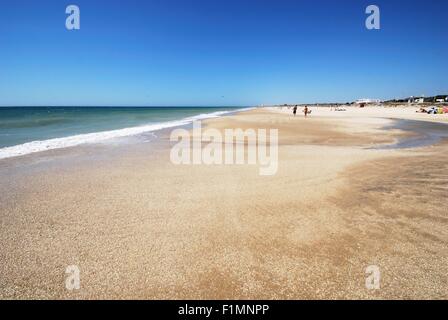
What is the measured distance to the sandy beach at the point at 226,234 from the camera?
3.21 m

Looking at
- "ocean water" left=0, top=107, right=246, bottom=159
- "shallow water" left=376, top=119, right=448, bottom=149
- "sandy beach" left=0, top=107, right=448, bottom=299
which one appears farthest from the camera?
"ocean water" left=0, top=107, right=246, bottom=159

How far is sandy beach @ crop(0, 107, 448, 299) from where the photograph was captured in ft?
10.5

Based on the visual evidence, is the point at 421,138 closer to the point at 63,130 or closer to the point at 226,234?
the point at 226,234

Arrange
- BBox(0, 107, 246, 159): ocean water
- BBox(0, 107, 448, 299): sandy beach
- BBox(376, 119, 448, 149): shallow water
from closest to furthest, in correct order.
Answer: BBox(0, 107, 448, 299): sandy beach, BBox(376, 119, 448, 149): shallow water, BBox(0, 107, 246, 159): ocean water

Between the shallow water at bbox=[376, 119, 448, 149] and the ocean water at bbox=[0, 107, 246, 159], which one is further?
the ocean water at bbox=[0, 107, 246, 159]

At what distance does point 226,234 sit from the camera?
4375 mm

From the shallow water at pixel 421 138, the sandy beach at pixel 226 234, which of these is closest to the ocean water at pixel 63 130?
the sandy beach at pixel 226 234

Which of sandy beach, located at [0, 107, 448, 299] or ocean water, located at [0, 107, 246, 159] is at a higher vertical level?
ocean water, located at [0, 107, 246, 159]

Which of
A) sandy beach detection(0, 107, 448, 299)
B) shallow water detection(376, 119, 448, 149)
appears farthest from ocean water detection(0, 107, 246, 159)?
shallow water detection(376, 119, 448, 149)

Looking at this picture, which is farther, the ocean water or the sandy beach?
the ocean water

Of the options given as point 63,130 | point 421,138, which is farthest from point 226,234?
point 63,130

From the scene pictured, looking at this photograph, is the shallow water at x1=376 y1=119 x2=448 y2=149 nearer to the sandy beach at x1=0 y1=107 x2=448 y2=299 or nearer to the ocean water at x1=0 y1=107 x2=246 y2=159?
the sandy beach at x1=0 y1=107 x2=448 y2=299
